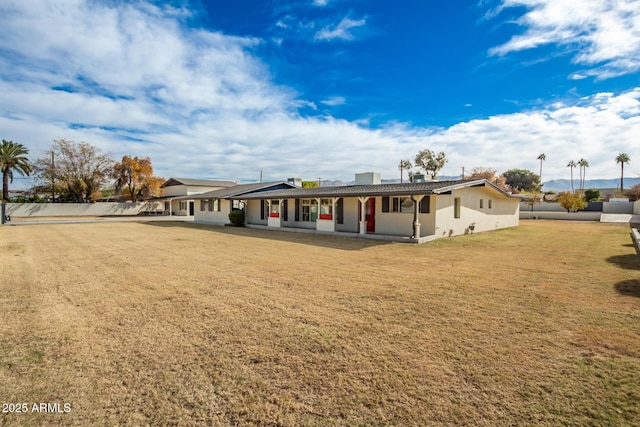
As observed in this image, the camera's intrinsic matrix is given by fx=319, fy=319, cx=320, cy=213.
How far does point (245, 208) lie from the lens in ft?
78.7

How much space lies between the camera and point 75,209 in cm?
3931

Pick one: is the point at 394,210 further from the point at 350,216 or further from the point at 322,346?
the point at 322,346

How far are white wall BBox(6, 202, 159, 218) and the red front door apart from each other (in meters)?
37.0

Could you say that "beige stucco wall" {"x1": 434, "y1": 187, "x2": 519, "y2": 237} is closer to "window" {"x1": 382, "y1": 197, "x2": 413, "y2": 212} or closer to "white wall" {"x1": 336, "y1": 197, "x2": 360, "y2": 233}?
"window" {"x1": 382, "y1": 197, "x2": 413, "y2": 212}

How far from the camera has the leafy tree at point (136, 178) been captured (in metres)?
42.2

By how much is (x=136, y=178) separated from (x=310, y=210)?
110 ft

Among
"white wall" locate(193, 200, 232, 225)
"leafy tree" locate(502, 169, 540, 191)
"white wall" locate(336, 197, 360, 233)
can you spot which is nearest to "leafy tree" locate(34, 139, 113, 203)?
"white wall" locate(193, 200, 232, 225)

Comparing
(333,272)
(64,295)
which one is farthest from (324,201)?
(64,295)

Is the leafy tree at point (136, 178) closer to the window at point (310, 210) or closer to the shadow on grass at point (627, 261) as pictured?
the window at point (310, 210)

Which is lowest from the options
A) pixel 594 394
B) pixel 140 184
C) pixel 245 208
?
pixel 594 394

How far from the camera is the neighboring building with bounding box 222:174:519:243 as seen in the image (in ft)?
49.7

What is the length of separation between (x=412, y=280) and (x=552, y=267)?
4499 millimetres

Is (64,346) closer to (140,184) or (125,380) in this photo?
(125,380)

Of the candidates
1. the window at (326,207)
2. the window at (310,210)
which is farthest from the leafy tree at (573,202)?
the window at (310,210)
